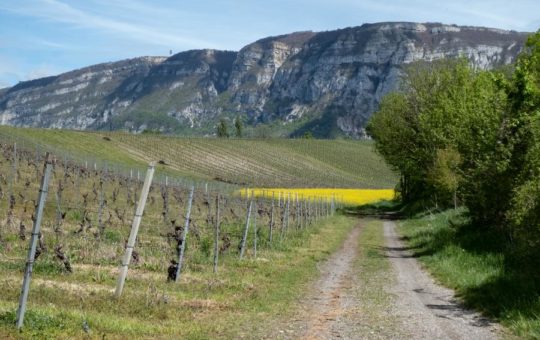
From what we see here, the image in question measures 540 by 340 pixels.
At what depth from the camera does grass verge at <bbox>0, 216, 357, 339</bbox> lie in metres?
9.60

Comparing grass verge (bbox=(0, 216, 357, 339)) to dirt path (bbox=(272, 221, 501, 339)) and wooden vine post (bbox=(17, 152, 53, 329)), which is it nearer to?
wooden vine post (bbox=(17, 152, 53, 329))

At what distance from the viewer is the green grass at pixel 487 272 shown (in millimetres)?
12445

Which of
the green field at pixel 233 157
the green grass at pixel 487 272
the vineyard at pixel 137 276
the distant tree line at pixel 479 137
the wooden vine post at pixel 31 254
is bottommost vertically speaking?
the green field at pixel 233 157

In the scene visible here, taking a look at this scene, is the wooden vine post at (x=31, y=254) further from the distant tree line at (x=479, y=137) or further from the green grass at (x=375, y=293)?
the distant tree line at (x=479, y=137)

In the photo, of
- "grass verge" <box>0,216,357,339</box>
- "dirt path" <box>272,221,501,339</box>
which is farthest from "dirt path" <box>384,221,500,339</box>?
"grass verge" <box>0,216,357,339</box>

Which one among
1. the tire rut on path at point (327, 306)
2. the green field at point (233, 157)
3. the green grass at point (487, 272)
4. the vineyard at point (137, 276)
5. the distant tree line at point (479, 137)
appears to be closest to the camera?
the vineyard at point (137, 276)

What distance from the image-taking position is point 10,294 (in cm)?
1160

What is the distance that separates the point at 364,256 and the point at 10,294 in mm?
16483

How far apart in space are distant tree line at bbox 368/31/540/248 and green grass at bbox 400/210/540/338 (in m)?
0.76

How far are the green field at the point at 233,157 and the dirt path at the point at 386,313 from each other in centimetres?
7124

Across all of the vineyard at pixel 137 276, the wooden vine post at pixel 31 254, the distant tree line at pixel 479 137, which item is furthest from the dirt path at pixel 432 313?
the wooden vine post at pixel 31 254

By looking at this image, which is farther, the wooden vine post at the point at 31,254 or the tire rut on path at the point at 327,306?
the tire rut on path at the point at 327,306

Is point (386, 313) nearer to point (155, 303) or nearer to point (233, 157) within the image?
point (155, 303)

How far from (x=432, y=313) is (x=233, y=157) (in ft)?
409
